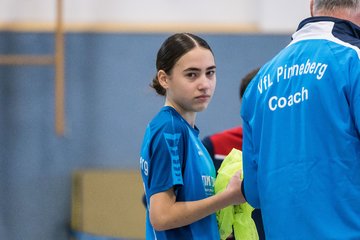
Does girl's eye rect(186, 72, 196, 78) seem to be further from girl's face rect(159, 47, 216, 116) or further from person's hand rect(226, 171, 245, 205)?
person's hand rect(226, 171, 245, 205)

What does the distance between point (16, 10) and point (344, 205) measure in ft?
12.9

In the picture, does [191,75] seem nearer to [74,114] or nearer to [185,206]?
[185,206]

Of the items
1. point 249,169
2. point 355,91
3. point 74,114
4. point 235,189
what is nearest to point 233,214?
point 235,189

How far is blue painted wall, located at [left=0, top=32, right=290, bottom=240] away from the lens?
16.8 feet

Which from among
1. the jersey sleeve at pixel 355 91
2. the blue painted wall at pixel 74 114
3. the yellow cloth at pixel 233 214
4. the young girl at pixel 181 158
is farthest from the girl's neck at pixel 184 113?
the blue painted wall at pixel 74 114

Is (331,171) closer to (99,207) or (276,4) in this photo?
(99,207)

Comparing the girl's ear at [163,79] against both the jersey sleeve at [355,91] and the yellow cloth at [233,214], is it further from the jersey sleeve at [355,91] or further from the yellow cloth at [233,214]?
the jersey sleeve at [355,91]

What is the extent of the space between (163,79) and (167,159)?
0.92 ft

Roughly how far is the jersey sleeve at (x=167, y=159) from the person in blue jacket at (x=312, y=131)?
24cm

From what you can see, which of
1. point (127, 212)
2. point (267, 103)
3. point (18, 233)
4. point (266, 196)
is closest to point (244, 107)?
point (267, 103)

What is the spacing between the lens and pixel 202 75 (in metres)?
2.23

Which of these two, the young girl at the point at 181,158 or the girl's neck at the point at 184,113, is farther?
the girl's neck at the point at 184,113

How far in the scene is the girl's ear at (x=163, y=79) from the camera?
227 cm

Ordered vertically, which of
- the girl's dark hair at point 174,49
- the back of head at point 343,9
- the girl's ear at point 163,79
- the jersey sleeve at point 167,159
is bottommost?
the jersey sleeve at point 167,159
